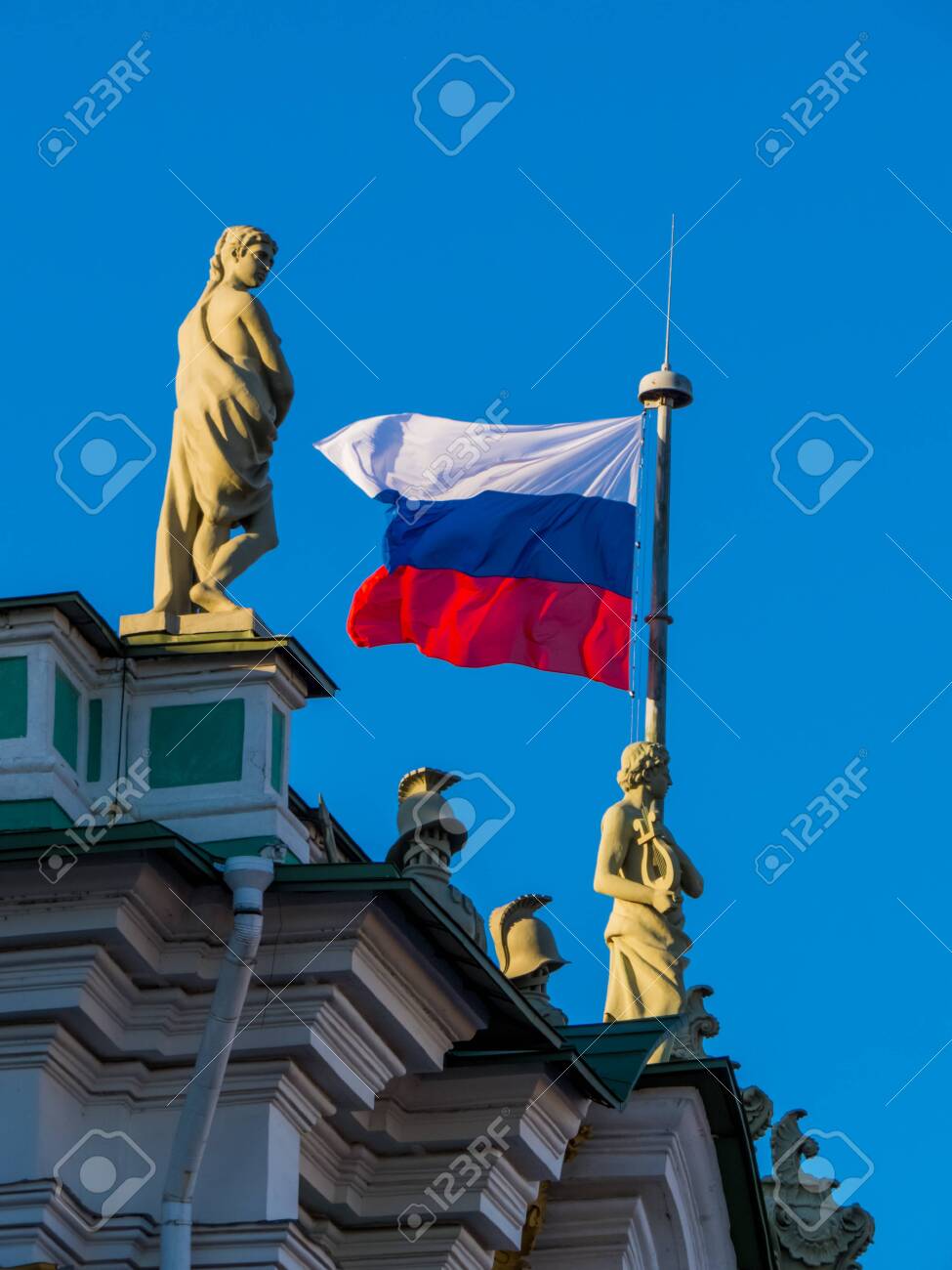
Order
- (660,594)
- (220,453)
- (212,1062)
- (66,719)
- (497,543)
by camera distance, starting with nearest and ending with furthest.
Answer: (212,1062)
(66,719)
(220,453)
(497,543)
(660,594)

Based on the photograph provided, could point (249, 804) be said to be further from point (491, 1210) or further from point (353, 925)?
point (491, 1210)

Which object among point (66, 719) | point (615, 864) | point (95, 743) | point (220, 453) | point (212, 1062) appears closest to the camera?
point (212, 1062)

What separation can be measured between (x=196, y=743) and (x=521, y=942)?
12.6ft

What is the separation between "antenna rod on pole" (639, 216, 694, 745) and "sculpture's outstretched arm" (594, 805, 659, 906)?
3239 millimetres

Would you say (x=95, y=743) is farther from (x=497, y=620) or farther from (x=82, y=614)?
(x=497, y=620)

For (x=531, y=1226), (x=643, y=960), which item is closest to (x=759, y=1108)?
(x=643, y=960)

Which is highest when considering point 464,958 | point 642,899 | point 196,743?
point 642,899

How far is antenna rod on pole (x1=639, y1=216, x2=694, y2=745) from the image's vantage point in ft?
96.8

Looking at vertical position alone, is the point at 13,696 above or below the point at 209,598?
below

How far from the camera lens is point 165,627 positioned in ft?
61.2

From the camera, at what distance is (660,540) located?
31.5 m

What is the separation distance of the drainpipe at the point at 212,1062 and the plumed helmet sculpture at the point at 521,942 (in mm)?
4599

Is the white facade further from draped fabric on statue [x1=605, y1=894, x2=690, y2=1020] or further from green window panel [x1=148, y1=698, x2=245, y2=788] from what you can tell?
draped fabric on statue [x1=605, y1=894, x2=690, y2=1020]

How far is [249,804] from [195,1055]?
1.35m
